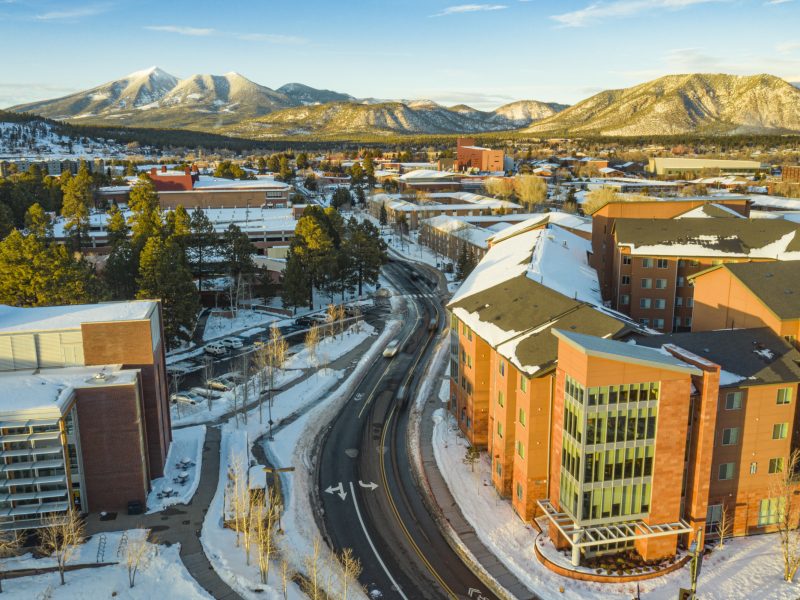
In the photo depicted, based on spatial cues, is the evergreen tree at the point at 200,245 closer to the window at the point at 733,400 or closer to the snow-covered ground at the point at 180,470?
the snow-covered ground at the point at 180,470

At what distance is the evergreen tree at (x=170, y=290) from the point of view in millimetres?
60375

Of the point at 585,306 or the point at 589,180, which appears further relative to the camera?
the point at 589,180

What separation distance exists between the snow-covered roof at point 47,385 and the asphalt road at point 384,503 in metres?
13.2

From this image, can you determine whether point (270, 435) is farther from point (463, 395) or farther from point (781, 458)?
point (781, 458)

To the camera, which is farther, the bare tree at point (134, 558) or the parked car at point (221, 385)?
the parked car at point (221, 385)

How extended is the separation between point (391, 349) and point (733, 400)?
3475cm

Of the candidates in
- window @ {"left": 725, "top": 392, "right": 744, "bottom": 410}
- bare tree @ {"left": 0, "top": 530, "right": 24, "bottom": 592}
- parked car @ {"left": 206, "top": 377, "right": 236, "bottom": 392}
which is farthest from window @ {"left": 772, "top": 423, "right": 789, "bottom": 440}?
parked car @ {"left": 206, "top": 377, "right": 236, "bottom": 392}

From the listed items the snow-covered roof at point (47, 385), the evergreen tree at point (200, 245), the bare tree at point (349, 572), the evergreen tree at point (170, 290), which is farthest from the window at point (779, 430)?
the evergreen tree at point (200, 245)

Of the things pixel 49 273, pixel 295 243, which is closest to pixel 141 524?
pixel 49 273

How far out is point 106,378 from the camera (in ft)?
111

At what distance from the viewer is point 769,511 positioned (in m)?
33.3

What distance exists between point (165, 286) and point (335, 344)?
54.9 ft

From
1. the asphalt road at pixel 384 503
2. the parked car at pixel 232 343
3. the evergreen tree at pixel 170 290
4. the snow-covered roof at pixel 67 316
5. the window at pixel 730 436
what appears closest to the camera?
the asphalt road at pixel 384 503

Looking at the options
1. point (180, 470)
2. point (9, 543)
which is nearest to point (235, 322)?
point (180, 470)
